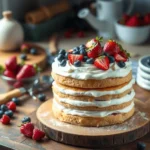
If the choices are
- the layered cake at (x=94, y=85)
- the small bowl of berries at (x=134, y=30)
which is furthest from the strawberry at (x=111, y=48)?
the small bowl of berries at (x=134, y=30)

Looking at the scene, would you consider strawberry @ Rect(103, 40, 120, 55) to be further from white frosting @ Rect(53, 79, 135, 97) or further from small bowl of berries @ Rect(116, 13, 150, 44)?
small bowl of berries @ Rect(116, 13, 150, 44)

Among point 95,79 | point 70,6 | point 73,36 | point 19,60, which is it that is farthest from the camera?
point 70,6

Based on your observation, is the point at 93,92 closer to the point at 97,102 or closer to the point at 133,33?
the point at 97,102

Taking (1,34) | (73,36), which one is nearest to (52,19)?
(73,36)

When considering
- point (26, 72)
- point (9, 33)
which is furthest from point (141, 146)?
point (9, 33)

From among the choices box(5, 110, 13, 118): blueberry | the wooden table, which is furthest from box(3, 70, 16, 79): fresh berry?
box(5, 110, 13, 118): blueberry

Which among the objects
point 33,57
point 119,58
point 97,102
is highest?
point 119,58

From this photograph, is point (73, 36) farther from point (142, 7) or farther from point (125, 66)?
point (125, 66)
